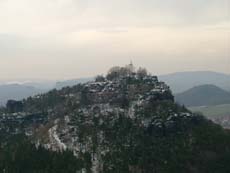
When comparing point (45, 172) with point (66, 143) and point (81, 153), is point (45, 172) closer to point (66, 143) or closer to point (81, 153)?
point (81, 153)

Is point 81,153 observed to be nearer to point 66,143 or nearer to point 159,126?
point 66,143

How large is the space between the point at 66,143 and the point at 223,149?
1986 inches

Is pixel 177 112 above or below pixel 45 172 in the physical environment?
above

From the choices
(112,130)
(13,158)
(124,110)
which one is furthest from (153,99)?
(13,158)

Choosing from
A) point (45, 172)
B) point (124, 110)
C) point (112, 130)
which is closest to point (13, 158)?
point (45, 172)

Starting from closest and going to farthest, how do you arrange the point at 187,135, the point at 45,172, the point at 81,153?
the point at 45,172
the point at 81,153
the point at 187,135

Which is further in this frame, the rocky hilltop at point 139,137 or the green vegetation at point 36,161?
the rocky hilltop at point 139,137

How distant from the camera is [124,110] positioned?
189m

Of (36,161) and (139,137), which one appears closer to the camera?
(36,161)

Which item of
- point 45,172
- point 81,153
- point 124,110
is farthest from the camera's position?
point 124,110

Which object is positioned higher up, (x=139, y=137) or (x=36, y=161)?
(x=139, y=137)

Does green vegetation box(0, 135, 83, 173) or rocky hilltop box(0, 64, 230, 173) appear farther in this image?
rocky hilltop box(0, 64, 230, 173)

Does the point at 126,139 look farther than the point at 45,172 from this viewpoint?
Yes

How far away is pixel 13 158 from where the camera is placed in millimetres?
160250
